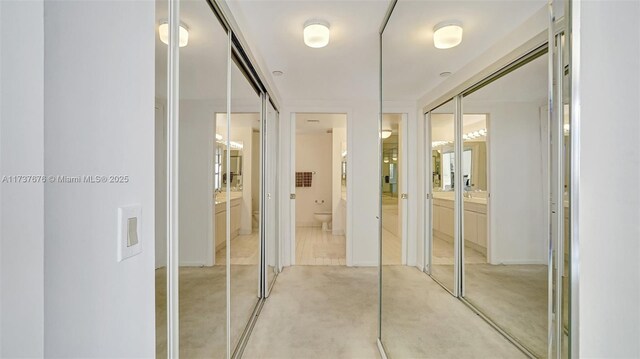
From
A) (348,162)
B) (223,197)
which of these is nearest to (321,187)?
(348,162)

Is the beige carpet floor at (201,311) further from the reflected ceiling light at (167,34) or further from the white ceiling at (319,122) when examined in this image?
the white ceiling at (319,122)

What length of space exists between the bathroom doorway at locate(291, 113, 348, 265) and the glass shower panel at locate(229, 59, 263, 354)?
1.99 metres

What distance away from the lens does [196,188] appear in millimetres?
1185

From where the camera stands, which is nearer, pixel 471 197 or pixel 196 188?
pixel 471 197

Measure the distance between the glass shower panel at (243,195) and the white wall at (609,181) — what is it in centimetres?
148

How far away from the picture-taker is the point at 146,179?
774 mm

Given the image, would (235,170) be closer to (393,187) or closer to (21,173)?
(393,187)

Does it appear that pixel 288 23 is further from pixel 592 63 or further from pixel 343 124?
pixel 343 124

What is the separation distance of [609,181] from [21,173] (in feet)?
3.89

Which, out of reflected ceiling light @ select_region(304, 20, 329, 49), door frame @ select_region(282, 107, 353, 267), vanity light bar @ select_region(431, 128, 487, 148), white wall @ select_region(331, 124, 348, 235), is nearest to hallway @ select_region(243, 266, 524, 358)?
door frame @ select_region(282, 107, 353, 267)

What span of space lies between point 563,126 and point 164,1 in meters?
1.16

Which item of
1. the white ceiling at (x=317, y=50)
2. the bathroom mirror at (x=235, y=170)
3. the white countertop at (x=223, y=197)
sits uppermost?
the white ceiling at (x=317, y=50)

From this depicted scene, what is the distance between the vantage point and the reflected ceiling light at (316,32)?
6.35ft

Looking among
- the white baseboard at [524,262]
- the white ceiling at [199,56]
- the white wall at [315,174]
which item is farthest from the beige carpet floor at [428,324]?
the white wall at [315,174]
